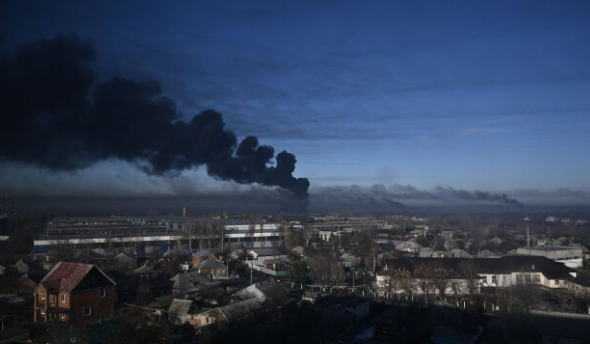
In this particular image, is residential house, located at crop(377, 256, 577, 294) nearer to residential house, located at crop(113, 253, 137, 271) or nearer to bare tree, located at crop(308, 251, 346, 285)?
bare tree, located at crop(308, 251, 346, 285)

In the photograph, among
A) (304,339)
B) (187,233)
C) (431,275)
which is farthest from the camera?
(187,233)

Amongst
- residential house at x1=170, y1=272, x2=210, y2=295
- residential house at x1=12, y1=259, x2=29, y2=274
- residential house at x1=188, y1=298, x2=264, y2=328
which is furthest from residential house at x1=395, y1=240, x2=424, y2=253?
residential house at x1=12, y1=259, x2=29, y2=274

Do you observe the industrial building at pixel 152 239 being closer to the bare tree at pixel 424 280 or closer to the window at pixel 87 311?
the window at pixel 87 311

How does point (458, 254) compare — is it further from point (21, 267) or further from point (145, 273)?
point (21, 267)

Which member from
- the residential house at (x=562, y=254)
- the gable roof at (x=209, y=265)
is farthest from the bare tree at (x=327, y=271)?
the residential house at (x=562, y=254)

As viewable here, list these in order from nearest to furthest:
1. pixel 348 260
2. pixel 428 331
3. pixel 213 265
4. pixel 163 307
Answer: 1. pixel 428 331
2. pixel 163 307
3. pixel 213 265
4. pixel 348 260

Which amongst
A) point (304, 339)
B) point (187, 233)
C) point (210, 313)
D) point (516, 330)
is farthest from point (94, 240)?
point (516, 330)

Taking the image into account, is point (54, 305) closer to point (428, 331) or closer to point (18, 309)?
point (18, 309)

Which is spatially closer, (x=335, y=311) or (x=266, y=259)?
(x=335, y=311)
